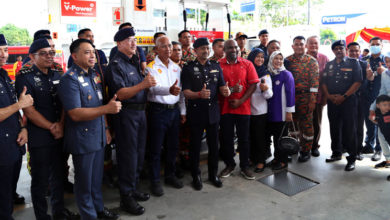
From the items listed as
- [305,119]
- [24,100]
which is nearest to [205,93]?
[24,100]

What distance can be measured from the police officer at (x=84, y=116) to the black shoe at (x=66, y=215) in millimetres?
464

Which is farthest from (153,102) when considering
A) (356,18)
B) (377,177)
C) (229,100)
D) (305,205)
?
(356,18)

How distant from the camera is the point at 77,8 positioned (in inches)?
248

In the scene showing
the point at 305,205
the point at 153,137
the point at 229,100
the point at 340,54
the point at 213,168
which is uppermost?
the point at 340,54

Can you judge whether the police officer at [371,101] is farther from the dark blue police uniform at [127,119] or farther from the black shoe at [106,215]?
the black shoe at [106,215]

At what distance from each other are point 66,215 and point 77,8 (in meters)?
5.06

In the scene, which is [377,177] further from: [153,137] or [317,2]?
[317,2]

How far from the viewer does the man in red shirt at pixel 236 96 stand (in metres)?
3.56

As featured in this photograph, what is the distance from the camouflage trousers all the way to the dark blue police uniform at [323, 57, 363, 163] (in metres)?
0.37

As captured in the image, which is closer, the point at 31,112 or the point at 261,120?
the point at 31,112

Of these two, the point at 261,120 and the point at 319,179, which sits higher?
the point at 261,120

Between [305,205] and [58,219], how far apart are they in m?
2.60

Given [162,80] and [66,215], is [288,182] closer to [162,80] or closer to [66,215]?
[162,80]

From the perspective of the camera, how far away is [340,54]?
4.20 m
